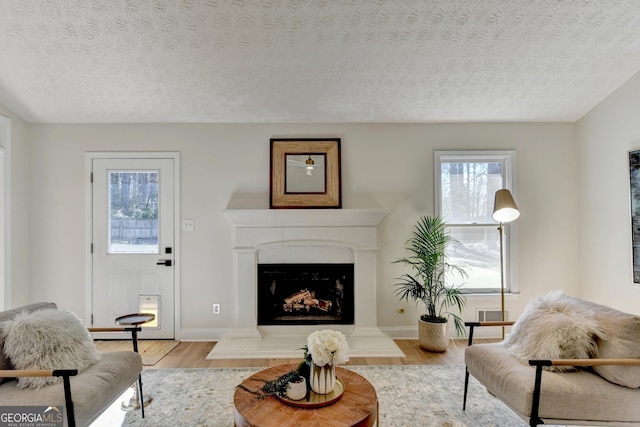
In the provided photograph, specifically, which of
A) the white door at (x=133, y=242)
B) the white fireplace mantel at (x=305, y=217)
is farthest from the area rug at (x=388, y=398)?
the white fireplace mantel at (x=305, y=217)

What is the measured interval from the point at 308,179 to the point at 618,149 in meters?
3.09

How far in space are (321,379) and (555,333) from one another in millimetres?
1366

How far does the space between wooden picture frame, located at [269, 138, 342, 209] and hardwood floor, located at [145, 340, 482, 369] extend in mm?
1590

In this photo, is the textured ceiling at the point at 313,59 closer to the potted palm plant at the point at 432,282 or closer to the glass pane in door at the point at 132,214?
the glass pane in door at the point at 132,214

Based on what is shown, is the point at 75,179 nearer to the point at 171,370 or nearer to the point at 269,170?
the point at 269,170

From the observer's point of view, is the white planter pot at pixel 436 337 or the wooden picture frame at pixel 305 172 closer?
the white planter pot at pixel 436 337

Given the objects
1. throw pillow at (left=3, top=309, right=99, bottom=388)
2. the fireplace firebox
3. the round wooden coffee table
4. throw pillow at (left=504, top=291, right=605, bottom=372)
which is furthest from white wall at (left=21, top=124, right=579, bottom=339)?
the round wooden coffee table

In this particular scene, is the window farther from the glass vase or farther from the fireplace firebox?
the glass vase

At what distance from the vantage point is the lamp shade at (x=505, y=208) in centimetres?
323

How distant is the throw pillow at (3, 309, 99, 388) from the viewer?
175cm

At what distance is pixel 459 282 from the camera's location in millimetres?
3842

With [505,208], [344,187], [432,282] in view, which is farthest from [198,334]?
[505,208]

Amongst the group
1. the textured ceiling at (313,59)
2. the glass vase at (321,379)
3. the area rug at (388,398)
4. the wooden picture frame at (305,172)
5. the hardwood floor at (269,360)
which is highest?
the textured ceiling at (313,59)

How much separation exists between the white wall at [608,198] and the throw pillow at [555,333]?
5.47ft
